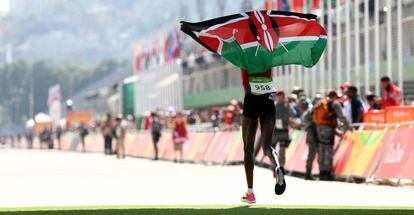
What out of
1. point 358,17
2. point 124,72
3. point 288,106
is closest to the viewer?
point 288,106

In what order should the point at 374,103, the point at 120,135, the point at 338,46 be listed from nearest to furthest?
the point at 374,103, the point at 120,135, the point at 338,46

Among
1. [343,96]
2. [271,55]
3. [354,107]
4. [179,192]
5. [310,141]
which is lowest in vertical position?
[179,192]

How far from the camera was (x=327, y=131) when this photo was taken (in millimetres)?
20438

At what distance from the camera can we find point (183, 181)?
19250 mm

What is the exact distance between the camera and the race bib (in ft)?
39.9

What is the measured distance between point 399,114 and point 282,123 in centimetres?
414

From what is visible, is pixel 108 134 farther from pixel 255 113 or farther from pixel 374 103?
pixel 255 113

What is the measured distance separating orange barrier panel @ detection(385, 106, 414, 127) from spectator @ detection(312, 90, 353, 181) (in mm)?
1324

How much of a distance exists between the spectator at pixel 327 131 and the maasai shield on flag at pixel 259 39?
7.27 m

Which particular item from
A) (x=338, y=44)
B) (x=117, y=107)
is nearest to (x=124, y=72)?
(x=117, y=107)

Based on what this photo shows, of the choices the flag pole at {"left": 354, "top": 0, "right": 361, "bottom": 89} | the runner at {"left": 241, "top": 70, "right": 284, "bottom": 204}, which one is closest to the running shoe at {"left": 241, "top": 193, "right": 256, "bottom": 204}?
the runner at {"left": 241, "top": 70, "right": 284, "bottom": 204}

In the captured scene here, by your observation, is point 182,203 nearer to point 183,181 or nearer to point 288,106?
point 183,181

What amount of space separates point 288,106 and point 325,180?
270 centimetres

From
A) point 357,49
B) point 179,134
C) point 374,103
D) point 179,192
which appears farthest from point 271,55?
point 357,49
